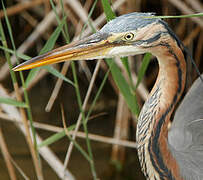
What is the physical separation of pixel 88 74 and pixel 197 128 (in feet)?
3.58

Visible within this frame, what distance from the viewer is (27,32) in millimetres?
2645

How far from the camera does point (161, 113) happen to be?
42.9 inches

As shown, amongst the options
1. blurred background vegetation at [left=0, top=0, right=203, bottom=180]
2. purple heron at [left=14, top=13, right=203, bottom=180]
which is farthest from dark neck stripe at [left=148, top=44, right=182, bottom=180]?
blurred background vegetation at [left=0, top=0, right=203, bottom=180]

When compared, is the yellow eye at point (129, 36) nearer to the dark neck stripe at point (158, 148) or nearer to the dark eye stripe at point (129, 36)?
the dark eye stripe at point (129, 36)

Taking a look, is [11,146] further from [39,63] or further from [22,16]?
[39,63]

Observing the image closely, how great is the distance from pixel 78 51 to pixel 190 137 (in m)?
0.64

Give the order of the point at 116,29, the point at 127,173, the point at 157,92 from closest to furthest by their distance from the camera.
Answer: the point at 116,29
the point at 157,92
the point at 127,173

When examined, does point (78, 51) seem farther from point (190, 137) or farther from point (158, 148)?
point (190, 137)

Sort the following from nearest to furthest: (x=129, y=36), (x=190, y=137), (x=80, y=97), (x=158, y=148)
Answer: (x=129, y=36), (x=158, y=148), (x=190, y=137), (x=80, y=97)

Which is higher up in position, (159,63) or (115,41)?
(115,41)

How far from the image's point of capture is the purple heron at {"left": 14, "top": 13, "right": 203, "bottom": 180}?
1.00 metres

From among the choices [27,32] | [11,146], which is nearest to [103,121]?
[11,146]

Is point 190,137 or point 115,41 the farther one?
point 190,137

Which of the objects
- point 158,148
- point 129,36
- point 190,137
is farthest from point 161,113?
point 190,137
